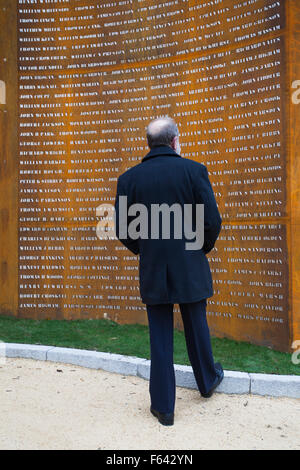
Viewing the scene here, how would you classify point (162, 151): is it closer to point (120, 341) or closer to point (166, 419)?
point (166, 419)

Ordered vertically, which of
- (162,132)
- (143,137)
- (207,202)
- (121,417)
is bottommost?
(121,417)

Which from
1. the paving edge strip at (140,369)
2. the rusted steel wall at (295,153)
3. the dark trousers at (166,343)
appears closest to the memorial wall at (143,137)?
the rusted steel wall at (295,153)

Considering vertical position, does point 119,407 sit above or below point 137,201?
below

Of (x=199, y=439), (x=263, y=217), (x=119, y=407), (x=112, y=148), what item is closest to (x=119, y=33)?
(x=112, y=148)

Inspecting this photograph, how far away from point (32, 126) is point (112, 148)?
113cm

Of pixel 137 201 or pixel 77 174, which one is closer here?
pixel 137 201

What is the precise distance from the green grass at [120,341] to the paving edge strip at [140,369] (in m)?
0.26

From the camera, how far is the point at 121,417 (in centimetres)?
330

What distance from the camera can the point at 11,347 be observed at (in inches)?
191

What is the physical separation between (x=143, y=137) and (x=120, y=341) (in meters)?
2.52

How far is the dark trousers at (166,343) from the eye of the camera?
10.3 feet

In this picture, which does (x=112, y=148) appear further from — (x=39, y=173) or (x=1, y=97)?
(x=1, y=97)

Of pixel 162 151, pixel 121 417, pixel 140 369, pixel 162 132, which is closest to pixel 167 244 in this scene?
pixel 162 151

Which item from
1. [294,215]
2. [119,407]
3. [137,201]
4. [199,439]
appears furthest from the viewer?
[294,215]
